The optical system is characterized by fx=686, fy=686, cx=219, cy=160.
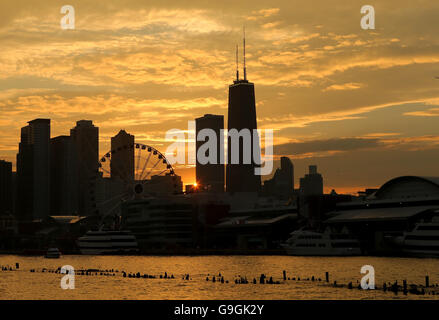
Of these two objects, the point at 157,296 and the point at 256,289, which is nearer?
the point at 157,296

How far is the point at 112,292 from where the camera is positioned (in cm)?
11100

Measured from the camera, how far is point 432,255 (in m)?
196

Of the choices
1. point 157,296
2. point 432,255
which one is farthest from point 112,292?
point 432,255

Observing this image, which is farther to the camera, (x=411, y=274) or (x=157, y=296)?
(x=411, y=274)
